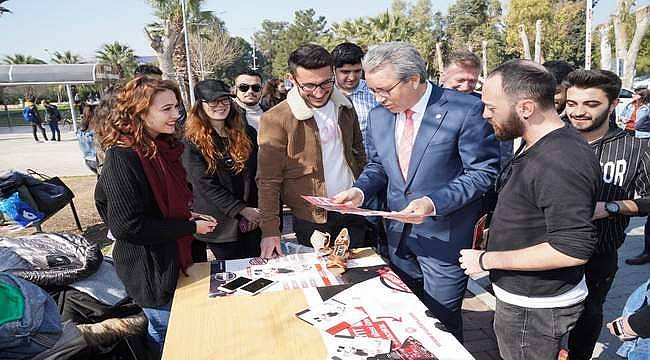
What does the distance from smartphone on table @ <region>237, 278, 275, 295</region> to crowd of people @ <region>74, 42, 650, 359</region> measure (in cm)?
31

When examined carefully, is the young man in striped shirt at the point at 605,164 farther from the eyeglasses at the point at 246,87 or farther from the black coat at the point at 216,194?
the eyeglasses at the point at 246,87

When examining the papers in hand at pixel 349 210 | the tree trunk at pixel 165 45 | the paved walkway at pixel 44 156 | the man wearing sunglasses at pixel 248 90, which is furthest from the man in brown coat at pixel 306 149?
the tree trunk at pixel 165 45

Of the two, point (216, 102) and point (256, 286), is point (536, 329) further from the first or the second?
point (216, 102)

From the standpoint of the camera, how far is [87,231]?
226 inches

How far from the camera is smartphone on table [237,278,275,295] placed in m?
1.87

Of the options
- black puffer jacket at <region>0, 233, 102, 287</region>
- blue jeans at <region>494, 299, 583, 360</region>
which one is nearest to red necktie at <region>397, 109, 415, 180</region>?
blue jeans at <region>494, 299, 583, 360</region>

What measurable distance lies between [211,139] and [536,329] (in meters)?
2.00

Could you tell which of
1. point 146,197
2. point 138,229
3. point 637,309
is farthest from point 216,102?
point 637,309

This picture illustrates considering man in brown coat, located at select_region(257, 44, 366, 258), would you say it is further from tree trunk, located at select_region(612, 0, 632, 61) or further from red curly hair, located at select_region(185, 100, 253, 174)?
tree trunk, located at select_region(612, 0, 632, 61)

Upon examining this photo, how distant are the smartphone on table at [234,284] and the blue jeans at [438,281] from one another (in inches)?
30.8

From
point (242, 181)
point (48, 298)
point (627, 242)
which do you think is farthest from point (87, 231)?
point (627, 242)

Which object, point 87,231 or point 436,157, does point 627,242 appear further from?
point 87,231

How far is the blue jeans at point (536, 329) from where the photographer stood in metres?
1.68

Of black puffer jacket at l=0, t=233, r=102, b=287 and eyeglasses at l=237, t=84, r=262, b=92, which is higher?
eyeglasses at l=237, t=84, r=262, b=92
